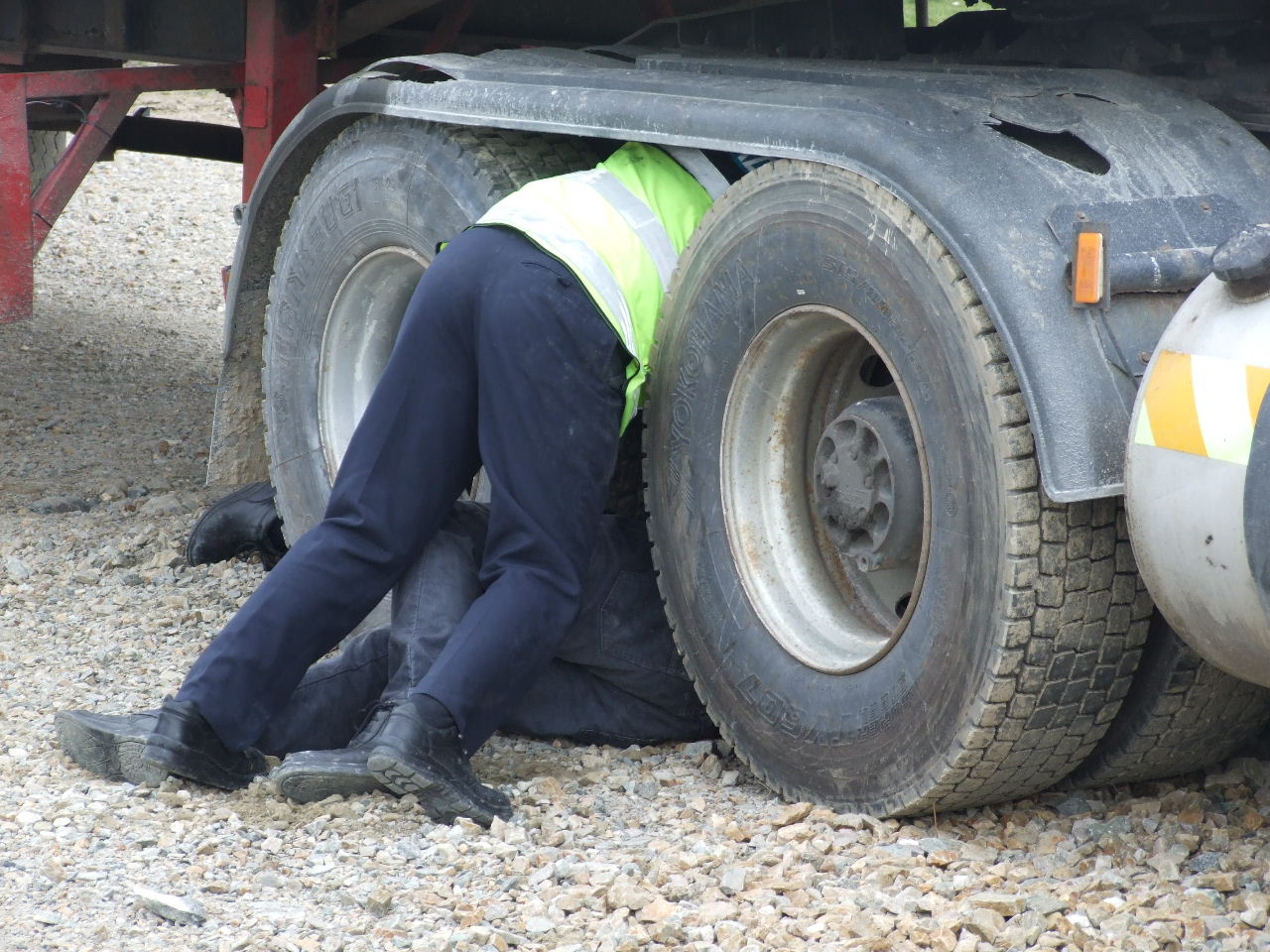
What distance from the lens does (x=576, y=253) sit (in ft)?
10.2

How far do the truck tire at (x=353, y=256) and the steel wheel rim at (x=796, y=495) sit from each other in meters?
0.94

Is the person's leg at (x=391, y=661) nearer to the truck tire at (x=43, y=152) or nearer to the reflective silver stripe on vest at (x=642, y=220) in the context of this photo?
the reflective silver stripe on vest at (x=642, y=220)

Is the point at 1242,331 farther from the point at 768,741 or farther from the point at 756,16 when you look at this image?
the point at 756,16

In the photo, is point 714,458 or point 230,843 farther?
point 714,458

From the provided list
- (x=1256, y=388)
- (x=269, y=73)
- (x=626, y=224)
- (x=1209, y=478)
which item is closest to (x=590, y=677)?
(x=626, y=224)

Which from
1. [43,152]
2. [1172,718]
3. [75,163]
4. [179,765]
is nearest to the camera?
[1172,718]

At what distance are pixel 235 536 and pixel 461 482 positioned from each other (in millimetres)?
1530

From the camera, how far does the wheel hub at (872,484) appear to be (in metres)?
2.73

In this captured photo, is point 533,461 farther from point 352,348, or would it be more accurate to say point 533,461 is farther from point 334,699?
point 352,348

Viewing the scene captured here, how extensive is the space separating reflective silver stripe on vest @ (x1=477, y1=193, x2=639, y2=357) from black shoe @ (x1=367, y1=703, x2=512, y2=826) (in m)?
0.85

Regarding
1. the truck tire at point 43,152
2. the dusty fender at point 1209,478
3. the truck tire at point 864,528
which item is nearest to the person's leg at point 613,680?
the truck tire at point 864,528

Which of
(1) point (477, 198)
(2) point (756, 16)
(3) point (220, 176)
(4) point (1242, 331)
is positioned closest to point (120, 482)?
(1) point (477, 198)

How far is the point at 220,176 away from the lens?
41.4 ft

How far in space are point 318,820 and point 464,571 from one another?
639 millimetres
